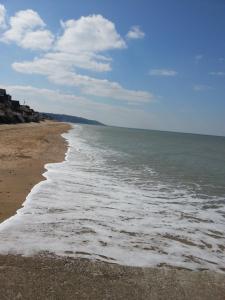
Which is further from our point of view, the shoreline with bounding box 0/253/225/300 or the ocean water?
the ocean water

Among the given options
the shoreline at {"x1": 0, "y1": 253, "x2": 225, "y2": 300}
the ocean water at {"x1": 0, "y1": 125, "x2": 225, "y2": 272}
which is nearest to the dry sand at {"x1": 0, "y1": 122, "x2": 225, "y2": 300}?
the shoreline at {"x1": 0, "y1": 253, "x2": 225, "y2": 300}

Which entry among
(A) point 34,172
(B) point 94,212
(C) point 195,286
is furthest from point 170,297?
(A) point 34,172

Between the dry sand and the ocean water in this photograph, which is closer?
the dry sand

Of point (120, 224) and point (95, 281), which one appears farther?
point (120, 224)

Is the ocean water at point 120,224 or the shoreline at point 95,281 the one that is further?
the ocean water at point 120,224

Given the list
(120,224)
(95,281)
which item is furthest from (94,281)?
(120,224)

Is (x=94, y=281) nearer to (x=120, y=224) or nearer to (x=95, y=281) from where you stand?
(x=95, y=281)

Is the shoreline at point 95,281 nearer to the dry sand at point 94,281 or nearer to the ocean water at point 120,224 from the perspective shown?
the dry sand at point 94,281

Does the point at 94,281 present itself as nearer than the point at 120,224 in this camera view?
Yes

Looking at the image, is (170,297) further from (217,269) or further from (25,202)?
(25,202)

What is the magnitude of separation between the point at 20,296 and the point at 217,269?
3.95 meters

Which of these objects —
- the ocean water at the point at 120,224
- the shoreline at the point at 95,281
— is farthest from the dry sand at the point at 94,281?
the ocean water at the point at 120,224

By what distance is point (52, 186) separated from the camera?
13859 mm

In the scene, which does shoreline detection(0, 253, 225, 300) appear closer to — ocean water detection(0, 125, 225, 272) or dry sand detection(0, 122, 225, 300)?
dry sand detection(0, 122, 225, 300)
